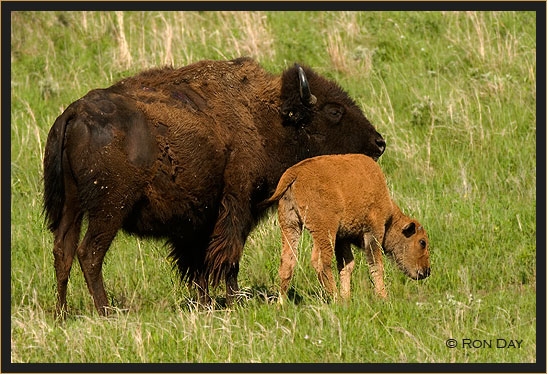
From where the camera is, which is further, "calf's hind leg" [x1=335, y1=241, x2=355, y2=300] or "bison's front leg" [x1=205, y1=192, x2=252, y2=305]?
"bison's front leg" [x1=205, y1=192, x2=252, y2=305]

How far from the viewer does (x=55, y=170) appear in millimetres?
7402

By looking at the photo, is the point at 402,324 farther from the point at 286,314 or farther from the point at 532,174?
the point at 532,174

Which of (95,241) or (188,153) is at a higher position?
(188,153)

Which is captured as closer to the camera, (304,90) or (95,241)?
(95,241)

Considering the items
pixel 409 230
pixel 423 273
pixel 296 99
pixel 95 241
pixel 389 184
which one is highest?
pixel 296 99

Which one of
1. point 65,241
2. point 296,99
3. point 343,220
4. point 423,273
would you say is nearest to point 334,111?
point 296,99

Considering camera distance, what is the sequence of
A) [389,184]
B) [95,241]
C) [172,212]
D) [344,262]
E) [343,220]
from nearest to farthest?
1. [95,241]
2. [343,220]
3. [172,212]
4. [344,262]
5. [389,184]

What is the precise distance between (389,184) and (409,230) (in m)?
2.37

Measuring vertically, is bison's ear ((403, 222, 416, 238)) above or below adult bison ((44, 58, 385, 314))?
below

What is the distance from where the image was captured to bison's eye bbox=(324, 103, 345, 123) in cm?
859

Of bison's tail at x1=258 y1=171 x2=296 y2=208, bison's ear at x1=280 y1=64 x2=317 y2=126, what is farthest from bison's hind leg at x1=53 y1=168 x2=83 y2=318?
bison's ear at x1=280 y1=64 x2=317 y2=126

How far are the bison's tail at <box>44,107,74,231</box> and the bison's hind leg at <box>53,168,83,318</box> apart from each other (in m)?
0.06

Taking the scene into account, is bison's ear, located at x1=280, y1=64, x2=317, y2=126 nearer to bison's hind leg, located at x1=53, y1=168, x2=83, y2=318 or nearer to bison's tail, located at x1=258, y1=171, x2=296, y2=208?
bison's tail, located at x1=258, y1=171, x2=296, y2=208

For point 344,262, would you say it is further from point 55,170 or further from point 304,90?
point 55,170
